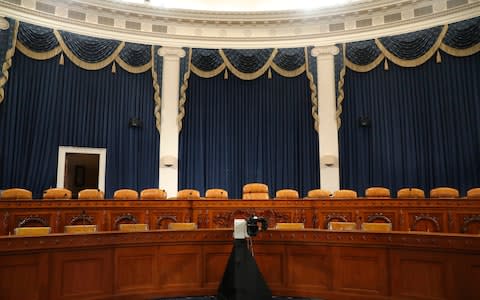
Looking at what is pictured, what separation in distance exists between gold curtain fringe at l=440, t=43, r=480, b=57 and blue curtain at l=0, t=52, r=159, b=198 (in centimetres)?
718

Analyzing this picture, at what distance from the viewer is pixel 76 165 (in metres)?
9.83

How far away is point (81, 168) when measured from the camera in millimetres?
9852

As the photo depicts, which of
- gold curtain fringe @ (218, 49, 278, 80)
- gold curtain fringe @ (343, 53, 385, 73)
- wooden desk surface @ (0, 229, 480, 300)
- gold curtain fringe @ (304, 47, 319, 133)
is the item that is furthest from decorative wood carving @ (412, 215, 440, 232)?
gold curtain fringe @ (218, 49, 278, 80)

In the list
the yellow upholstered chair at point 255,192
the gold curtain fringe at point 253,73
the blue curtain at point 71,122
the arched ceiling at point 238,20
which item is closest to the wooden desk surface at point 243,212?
the yellow upholstered chair at point 255,192

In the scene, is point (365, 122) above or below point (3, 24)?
below

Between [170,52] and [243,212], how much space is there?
17.8ft

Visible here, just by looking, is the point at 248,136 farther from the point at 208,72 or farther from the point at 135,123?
the point at 135,123

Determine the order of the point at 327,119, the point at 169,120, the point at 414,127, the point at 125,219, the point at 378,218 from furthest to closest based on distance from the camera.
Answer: the point at 169,120 < the point at 327,119 < the point at 414,127 < the point at 125,219 < the point at 378,218

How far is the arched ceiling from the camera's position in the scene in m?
9.66

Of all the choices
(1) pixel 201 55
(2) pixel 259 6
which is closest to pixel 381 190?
(1) pixel 201 55

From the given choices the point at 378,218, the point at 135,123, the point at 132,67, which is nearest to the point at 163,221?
the point at 378,218

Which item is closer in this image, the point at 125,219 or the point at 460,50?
the point at 125,219

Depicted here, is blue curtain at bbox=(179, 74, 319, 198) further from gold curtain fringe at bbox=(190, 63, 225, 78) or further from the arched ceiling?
the arched ceiling

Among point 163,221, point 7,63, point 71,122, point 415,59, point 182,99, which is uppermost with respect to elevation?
point 415,59
